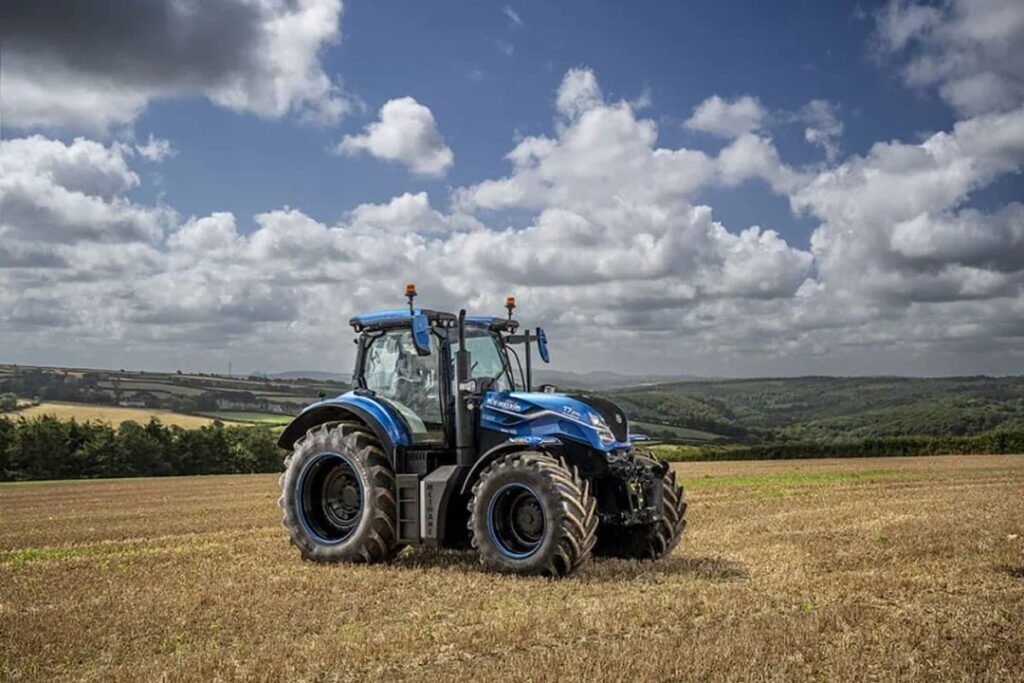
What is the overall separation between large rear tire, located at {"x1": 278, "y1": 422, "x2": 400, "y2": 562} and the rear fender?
1119mm

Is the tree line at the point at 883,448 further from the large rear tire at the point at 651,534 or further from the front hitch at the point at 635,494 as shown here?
the front hitch at the point at 635,494

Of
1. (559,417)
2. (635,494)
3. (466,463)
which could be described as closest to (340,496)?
(466,463)

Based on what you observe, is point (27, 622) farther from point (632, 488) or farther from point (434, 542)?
point (632, 488)

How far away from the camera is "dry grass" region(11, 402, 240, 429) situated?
6109cm

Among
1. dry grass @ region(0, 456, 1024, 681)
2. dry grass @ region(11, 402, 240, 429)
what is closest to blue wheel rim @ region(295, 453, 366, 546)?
dry grass @ region(0, 456, 1024, 681)

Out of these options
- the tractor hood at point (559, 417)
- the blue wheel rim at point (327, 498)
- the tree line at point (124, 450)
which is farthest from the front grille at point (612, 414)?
the tree line at point (124, 450)

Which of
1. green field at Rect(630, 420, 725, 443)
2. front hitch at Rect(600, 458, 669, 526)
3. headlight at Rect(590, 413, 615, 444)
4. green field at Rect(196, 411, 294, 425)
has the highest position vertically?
headlight at Rect(590, 413, 615, 444)

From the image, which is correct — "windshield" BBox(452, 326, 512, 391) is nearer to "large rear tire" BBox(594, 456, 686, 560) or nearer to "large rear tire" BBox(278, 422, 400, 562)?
"large rear tire" BBox(278, 422, 400, 562)

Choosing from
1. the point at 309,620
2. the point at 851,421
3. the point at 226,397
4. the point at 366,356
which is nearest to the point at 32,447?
the point at 226,397

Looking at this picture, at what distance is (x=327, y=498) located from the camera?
1223 cm

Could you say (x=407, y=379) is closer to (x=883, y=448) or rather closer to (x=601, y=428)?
(x=601, y=428)

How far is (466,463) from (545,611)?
11.0 ft

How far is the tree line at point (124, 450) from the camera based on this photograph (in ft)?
171

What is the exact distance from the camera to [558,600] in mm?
8664
